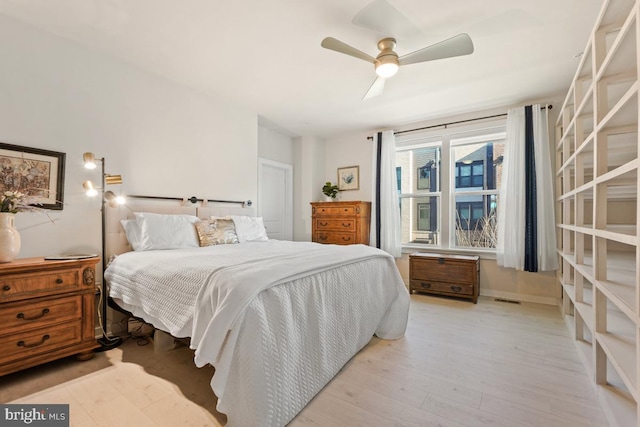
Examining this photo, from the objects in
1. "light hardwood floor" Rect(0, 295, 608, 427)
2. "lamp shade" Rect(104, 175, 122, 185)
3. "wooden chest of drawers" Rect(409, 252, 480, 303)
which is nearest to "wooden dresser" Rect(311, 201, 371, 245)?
"wooden chest of drawers" Rect(409, 252, 480, 303)

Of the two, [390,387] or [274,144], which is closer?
[390,387]

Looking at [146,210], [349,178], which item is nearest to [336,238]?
[349,178]

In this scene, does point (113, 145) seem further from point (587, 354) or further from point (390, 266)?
point (587, 354)

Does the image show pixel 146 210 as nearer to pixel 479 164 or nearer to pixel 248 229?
pixel 248 229

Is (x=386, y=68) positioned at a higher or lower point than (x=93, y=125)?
higher

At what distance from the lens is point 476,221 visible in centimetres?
425

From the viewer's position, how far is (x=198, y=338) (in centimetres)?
149

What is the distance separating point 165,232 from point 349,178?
10.6 feet

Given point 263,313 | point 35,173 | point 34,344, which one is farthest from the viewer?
point 35,173

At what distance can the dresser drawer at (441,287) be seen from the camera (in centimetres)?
374

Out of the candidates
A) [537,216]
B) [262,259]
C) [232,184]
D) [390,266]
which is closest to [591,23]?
[537,216]

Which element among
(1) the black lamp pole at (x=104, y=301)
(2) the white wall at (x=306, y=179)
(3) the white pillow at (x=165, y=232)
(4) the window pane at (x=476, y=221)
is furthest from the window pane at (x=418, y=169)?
(1) the black lamp pole at (x=104, y=301)

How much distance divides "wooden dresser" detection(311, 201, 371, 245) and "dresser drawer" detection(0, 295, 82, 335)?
332 cm

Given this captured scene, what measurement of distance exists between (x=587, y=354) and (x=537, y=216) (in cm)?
183
